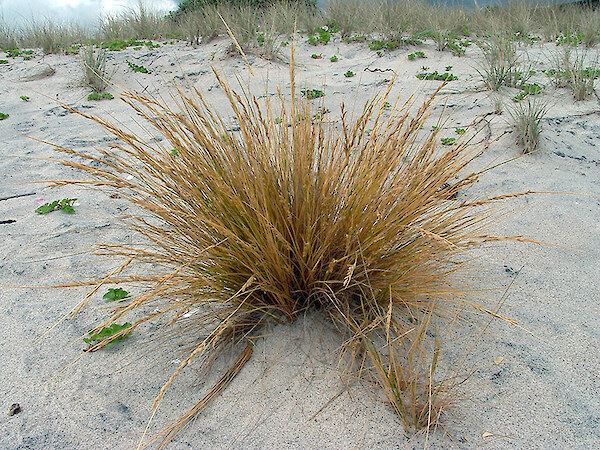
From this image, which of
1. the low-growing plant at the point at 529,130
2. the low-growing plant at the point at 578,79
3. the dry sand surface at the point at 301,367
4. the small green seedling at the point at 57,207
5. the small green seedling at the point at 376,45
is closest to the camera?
the dry sand surface at the point at 301,367

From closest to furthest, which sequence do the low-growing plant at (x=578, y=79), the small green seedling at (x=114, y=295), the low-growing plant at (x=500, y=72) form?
1. the small green seedling at (x=114, y=295)
2. the low-growing plant at (x=578, y=79)
3. the low-growing plant at (x=500, y=72)

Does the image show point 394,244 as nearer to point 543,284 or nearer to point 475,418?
point 475,418

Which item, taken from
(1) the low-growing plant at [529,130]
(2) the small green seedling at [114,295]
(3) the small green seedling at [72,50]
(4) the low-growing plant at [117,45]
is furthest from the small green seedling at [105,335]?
(3) the small green seedling at [72,50]

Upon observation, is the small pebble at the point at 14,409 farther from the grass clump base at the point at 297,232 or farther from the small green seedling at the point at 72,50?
the small green seedling at the point at 72,50

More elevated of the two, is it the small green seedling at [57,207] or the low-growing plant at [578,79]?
the low-growing plant at [578,79]

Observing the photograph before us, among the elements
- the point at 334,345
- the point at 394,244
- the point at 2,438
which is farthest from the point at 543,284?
the point at 2,438

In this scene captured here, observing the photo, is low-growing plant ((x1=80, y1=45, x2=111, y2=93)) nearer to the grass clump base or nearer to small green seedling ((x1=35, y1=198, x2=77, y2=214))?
small green seedling ((x1=35, y1=198, x2=77, y2=214))

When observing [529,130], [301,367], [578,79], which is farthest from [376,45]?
[301,367]

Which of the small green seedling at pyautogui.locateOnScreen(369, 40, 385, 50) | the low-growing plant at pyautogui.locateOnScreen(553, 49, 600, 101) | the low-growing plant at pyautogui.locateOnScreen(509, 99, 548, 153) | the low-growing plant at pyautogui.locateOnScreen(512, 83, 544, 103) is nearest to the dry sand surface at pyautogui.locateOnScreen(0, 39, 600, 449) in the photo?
the low-growing plant at pyautogui.locateOnScreen(509, 99, 548, 153)

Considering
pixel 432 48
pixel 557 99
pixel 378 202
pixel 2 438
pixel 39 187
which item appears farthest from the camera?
pixel 432 48
